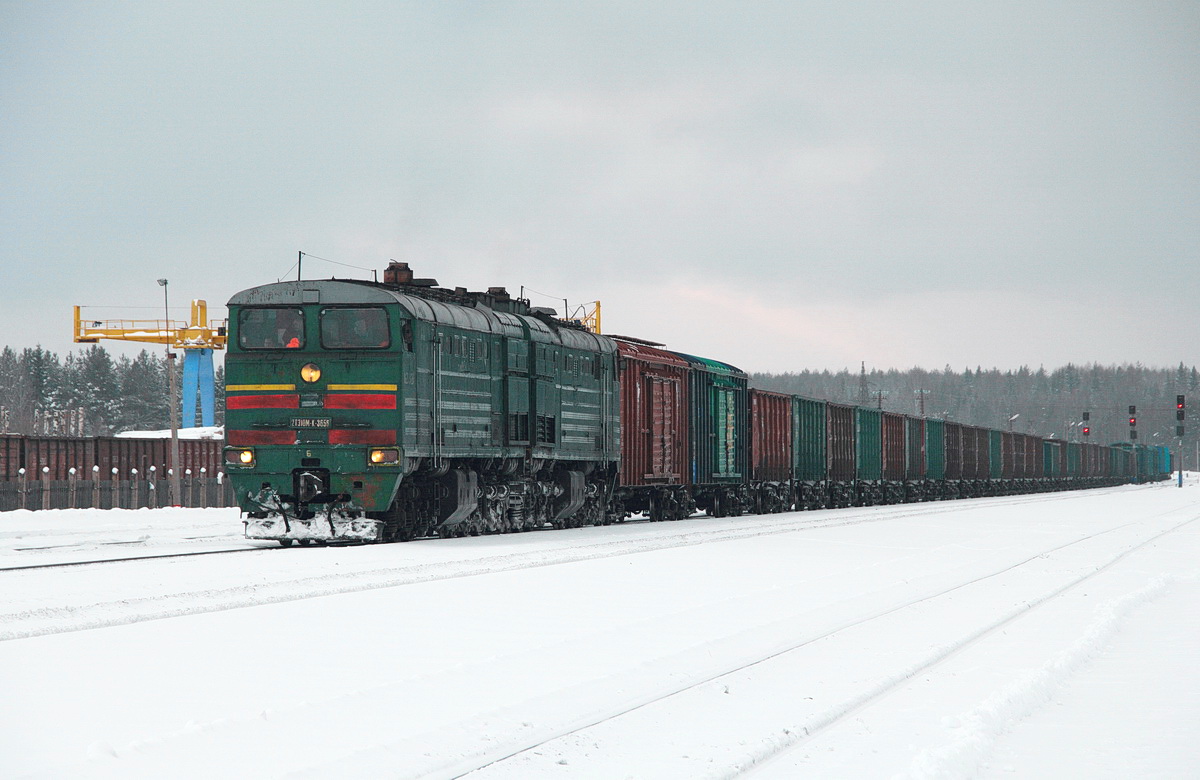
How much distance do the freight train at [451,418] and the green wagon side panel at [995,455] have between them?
118 feet

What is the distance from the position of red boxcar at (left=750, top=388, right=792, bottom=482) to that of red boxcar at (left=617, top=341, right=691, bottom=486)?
518cm

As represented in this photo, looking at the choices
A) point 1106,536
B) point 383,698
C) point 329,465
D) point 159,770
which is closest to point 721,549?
point 329,465

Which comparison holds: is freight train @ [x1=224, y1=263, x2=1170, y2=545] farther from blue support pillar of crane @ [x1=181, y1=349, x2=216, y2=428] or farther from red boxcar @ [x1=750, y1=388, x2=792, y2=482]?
blue support pillar of crane @ [x1=181, y1=349, x2=216, y2=428]

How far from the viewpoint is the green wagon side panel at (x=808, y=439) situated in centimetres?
4362

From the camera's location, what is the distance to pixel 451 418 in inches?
921

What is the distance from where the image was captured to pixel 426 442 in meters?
22.3

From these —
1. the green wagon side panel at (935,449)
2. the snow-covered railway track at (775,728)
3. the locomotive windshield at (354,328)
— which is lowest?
the snow-covered railway track at (775,728)

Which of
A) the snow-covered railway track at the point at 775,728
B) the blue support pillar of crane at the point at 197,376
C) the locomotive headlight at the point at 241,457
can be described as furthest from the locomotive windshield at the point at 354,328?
the blue support pillar of crane at the point at 197,376

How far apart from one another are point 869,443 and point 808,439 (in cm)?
784

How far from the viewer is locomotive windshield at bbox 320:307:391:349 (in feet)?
71.9

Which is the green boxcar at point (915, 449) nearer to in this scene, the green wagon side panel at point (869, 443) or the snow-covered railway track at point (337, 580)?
the green wagon side panel at point (869, 443)

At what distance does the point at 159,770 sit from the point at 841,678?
481cm

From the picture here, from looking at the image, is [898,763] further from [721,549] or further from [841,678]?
[721,549]

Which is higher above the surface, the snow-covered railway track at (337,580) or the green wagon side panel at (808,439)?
the green wagon side panel at (808,439)
